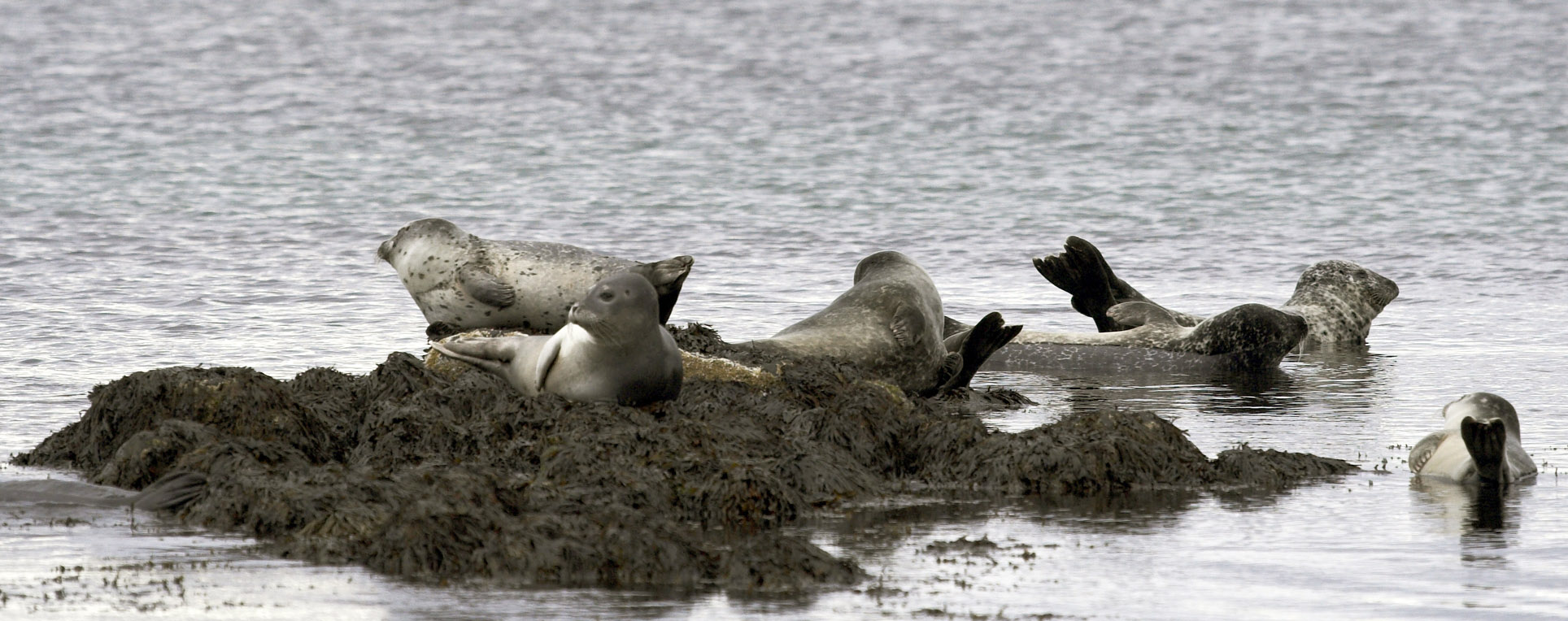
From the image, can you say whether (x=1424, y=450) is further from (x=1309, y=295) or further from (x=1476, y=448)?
(x=1309, y=295)

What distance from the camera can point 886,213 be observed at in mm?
18406

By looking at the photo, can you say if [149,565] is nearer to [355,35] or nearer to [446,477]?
[446,477]

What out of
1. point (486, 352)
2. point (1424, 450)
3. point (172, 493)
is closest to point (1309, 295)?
point (1424, 450)

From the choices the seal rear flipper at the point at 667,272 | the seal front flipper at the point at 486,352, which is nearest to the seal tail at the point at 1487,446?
the seal rear flipper at the point at 667,272

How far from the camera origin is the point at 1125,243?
16656mm

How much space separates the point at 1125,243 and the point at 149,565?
40.9ft

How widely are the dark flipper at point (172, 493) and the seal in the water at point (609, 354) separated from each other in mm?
1355

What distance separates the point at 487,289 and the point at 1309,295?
5586 mm

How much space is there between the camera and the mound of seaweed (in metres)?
5.15

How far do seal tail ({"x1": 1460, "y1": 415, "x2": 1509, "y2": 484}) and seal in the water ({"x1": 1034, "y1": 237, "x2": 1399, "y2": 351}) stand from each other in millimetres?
4401

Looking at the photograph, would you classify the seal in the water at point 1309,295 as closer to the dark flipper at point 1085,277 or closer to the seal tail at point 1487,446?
the dark flipper at point 1085,277

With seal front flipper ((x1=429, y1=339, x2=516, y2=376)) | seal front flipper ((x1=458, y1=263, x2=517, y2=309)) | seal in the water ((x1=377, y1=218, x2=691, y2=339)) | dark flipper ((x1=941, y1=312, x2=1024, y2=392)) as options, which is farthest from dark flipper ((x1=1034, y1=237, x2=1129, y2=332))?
seal front flipper ((x1=429, y1=339, x2=516, y2=376))

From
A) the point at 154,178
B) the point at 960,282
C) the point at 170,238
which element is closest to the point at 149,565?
the point at 960,282

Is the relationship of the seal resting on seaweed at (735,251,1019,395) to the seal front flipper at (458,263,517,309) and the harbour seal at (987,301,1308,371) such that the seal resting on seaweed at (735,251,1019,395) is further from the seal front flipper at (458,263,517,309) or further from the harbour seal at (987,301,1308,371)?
the harbour seal at (987,301,1308,371)
